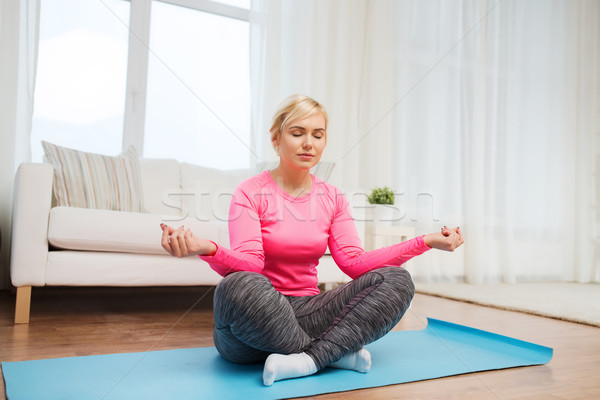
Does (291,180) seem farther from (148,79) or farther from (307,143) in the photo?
(148,79)

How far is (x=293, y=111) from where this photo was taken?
1315 millimetres

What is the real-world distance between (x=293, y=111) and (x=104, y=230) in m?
1.05

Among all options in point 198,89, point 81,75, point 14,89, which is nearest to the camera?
point 14,89

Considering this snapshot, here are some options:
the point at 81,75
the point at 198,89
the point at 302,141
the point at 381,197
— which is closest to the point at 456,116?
the point at 381,197

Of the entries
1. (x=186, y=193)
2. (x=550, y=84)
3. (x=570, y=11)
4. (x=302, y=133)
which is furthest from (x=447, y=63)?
(x=302, y=133)

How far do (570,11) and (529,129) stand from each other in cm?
125

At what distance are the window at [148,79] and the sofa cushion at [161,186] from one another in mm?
470

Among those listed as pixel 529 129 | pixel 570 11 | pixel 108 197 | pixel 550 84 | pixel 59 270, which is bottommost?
pixel 59 270

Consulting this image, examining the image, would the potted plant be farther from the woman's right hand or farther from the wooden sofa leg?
the woman's right hand

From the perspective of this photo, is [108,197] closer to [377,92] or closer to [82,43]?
[82,43]

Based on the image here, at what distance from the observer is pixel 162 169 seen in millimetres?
2932

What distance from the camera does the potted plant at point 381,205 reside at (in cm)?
296

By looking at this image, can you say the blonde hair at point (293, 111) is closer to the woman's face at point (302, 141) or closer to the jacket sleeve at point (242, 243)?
the woman's face at point (302, 141)

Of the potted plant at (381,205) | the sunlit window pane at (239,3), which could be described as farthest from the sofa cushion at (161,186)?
the sunlit window pane at (239,3)
